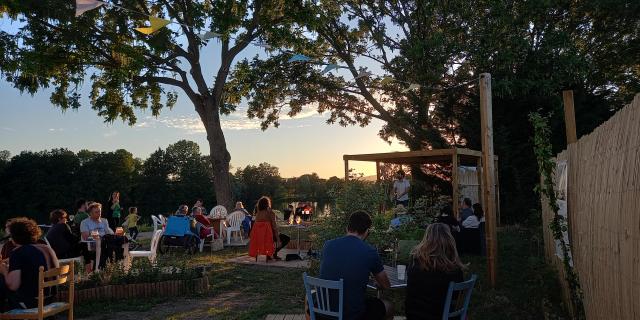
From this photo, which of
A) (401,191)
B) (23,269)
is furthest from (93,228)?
(401,191)

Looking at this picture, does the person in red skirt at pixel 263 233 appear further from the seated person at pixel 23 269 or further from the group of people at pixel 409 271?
the group of people at pixel 409 271

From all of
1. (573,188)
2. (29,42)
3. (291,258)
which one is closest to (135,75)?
(29,42)

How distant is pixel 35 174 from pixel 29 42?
32.1 m

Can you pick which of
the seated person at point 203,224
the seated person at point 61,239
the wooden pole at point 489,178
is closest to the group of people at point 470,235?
the wooden pole at point 489,178

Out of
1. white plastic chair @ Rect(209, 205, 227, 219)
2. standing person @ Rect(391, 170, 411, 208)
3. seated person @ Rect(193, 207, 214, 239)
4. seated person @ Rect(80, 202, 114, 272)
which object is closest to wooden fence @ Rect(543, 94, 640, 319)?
seated person @ Rect(80, 202, 114, 272)

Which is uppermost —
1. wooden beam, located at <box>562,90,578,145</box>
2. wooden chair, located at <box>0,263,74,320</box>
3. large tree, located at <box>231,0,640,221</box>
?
large tree, located at <box>231,0,640,221</box>

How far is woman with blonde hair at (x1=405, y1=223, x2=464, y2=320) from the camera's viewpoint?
3662 millimetres

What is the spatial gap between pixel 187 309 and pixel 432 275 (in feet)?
11.8

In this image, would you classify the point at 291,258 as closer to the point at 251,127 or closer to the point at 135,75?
the point at 135,75

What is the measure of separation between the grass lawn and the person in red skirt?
1329mm

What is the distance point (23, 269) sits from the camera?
454 cm

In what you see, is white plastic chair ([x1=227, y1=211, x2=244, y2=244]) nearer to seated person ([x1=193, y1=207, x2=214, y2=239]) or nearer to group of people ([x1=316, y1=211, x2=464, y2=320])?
seated person ([x1=193, y1=207, x2=214, y2=239])

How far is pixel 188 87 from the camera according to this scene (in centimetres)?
1727

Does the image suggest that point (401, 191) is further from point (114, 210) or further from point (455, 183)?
point (114, 210)
